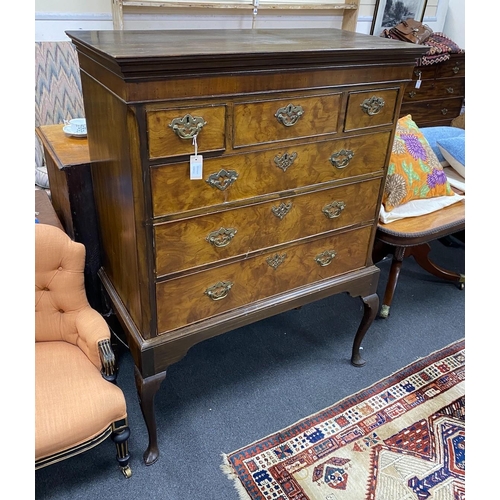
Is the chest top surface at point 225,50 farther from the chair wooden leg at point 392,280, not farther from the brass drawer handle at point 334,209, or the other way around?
the chair wooden leg at point 392,280

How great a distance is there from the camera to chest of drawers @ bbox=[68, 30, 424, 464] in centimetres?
125

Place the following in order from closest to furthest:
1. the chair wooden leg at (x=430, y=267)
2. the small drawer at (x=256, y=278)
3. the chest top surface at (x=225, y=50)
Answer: the chest top surface at (x=225, y=50) → the small drawer at (x=256, y=278) → the chair wooden leg at (x=430, y=267)

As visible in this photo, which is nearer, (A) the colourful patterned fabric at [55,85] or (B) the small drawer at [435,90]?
(A) the colourful patterned fabric at [55,85]

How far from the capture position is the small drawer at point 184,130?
1221 mm

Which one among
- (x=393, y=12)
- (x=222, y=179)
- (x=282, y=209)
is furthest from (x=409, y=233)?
(x=393, y=12)

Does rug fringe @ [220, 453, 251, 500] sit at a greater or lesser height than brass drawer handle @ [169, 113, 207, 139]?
lesser

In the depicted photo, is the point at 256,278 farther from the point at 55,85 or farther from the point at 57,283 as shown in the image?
the point at 55,85

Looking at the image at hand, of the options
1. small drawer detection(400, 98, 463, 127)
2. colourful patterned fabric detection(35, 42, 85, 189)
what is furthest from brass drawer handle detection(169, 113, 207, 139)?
small drawer detection(400, 98, 463, 127)

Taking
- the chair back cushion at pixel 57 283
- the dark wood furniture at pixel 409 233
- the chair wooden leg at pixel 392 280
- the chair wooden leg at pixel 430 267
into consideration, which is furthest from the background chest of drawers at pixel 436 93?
the chair back cushion at pixel 57 283

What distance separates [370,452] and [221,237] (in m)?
1.09

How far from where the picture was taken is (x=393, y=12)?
4.04 metres

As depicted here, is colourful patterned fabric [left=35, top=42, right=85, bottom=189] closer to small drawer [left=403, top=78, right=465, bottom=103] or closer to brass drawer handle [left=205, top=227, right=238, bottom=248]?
brass drawer handle [left=205, top=227, right=238, bottom=248]

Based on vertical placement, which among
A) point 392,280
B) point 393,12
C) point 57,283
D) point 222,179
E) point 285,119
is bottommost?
point 392,280

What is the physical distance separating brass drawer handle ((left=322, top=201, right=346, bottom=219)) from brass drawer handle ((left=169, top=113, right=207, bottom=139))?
0.63 meters
